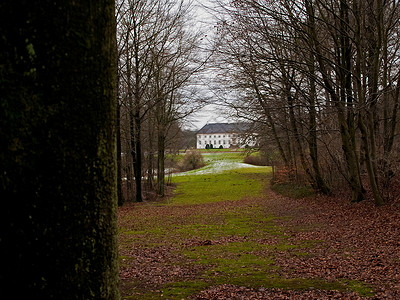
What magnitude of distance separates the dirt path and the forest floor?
15 mm

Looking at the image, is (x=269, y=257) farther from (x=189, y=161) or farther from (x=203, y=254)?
(x=189, y=161)

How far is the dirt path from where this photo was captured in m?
5.04

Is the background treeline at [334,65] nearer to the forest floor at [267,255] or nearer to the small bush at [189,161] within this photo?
the forest floor at [267,255]

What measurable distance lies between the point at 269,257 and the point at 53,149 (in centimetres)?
667

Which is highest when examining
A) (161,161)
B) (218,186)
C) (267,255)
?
(161,161)

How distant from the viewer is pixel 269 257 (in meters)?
7.39

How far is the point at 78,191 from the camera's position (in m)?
1.60

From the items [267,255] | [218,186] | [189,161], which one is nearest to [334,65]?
[267,255]

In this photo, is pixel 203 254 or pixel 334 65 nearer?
pixel 203 254

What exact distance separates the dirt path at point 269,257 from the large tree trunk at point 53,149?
3642mm

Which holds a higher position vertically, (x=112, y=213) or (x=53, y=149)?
(x=53, y=149)

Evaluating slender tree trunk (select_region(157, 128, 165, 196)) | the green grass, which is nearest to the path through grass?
slender tree trunk (select_region(157, 128, 165, 196))

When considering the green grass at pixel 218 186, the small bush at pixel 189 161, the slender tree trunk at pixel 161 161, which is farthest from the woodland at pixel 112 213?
the small bush at pixel 189 161

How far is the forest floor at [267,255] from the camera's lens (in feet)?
16.6
